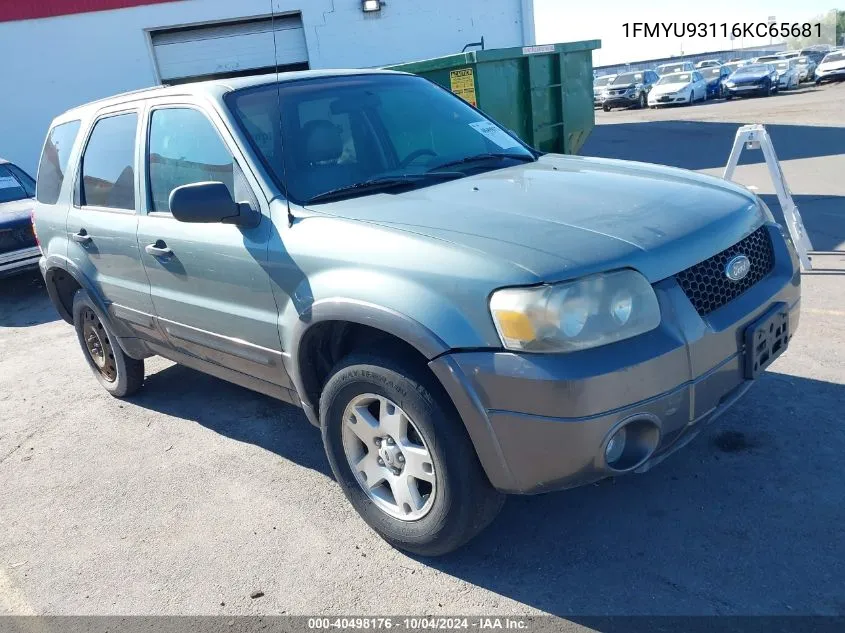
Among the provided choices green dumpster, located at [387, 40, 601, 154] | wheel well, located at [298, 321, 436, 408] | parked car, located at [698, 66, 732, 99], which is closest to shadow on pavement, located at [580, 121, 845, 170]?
green dumpster, located at [387, 40, 601, 154]

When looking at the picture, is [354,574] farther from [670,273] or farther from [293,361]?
[670,273]

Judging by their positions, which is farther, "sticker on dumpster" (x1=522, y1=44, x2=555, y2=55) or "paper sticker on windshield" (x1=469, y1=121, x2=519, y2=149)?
"sticker on dumpster" (x1=522, y1=44, x2=555, y2=55)

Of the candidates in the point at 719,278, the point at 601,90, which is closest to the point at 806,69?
the point at 601,90

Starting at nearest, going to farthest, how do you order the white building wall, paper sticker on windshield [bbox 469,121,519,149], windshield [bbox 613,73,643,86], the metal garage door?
paper sticker on windshield [bbox 469,121,519,149]
the white building wall
the metal garage door
windshield [bbox 613,73,643,86]

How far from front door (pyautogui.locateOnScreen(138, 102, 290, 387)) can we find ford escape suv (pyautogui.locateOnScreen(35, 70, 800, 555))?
0.01 m

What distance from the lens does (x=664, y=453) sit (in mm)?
2590

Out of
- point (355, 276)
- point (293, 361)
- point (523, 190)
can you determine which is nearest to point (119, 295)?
point (293, 361)

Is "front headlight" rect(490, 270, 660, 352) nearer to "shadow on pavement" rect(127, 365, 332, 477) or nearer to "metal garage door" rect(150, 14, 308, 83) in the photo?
"shadow on pavement" rect(127, 365, 332, 477)

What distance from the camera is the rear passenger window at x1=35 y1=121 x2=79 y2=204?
477 centimetres

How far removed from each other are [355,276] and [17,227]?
7.58m

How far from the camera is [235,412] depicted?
15.5ft

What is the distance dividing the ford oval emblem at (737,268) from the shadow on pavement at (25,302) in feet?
23.3

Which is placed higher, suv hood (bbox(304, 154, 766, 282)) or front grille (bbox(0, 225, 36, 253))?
suv hood (bbox(304, 154, 766, 282))

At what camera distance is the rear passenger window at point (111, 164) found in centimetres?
406
